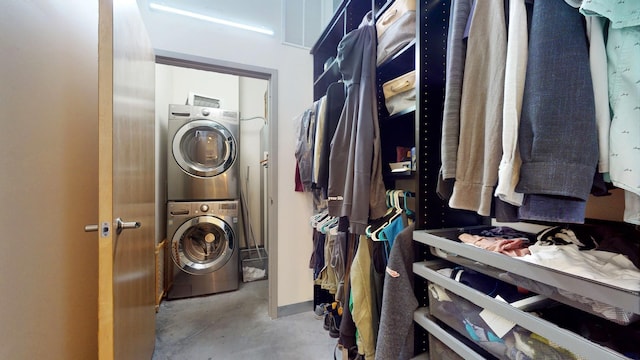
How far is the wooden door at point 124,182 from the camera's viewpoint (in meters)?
Answer: 0.87

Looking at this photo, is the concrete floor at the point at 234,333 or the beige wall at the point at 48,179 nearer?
the beige wall at the point at 48,179

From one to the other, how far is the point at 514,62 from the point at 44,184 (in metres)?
1.52

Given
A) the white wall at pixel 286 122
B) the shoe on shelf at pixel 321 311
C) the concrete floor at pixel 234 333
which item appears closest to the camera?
the concrete floor at pixel 234 333

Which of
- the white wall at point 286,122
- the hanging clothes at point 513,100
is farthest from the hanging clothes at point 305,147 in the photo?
the hanging clothes at point 513,100

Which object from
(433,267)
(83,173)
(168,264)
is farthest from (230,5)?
(168,264)

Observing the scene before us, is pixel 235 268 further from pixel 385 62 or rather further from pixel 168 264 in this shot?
pixel 385 62

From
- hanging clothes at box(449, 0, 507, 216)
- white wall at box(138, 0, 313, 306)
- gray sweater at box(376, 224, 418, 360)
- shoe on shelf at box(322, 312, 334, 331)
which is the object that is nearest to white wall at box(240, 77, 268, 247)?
white wall at box(138, 0, 313, 306)

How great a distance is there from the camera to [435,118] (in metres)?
0.88

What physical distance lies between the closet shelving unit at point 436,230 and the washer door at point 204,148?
1.83 meters

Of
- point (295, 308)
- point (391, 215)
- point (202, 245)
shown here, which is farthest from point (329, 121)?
point (202, 245)

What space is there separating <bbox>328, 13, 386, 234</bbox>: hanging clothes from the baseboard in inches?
50.7

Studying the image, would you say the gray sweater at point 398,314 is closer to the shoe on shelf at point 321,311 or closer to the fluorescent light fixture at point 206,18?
the shoe on shelf at point 321,311

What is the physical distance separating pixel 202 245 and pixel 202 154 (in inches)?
38.9

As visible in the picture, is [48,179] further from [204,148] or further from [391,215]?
[204,148]
